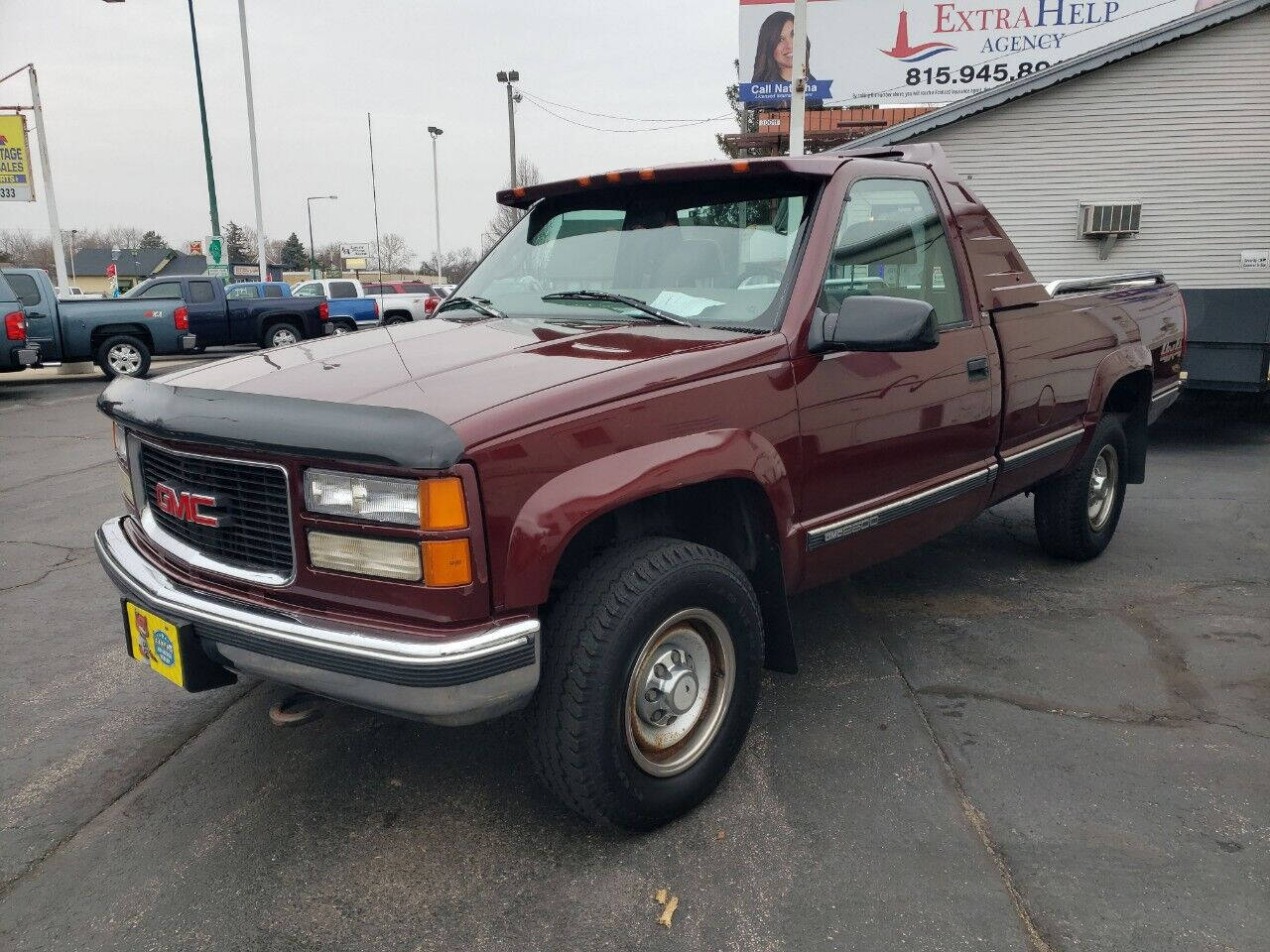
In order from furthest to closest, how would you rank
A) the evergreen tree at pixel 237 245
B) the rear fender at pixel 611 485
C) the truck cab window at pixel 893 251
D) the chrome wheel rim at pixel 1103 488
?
1. the evergreen tree at pixel 237 245
2. the chrome wheel rim at pixel 1103 488
3. the truck cab window at pixel 893 251
4. the rear fender at pixel 611 485

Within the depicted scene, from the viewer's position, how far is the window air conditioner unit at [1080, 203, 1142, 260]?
14305 mm

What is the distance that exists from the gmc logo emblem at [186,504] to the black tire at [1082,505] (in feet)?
12.7

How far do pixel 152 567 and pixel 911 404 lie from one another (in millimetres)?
2437

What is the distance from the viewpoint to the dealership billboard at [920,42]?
22.6 m

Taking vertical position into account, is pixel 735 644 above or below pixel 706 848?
above

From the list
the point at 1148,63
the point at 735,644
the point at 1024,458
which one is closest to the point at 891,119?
the point at 1148,63

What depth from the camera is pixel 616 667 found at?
7.53ft

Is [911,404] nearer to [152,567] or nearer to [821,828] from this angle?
[821,828]

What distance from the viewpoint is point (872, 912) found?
2264 mm

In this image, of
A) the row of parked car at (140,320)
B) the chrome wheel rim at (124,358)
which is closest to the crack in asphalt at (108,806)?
the row of parked car at (140,320)

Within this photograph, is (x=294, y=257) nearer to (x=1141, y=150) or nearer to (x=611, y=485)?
(x=1141, y=150)

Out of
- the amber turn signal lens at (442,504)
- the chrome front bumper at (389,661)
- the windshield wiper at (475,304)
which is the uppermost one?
the windshield wiper at (475,304)

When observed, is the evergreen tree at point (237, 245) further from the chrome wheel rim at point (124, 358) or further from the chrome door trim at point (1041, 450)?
the chrome door trim at point (1041, 450)

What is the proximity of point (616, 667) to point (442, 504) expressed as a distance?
604 mm
